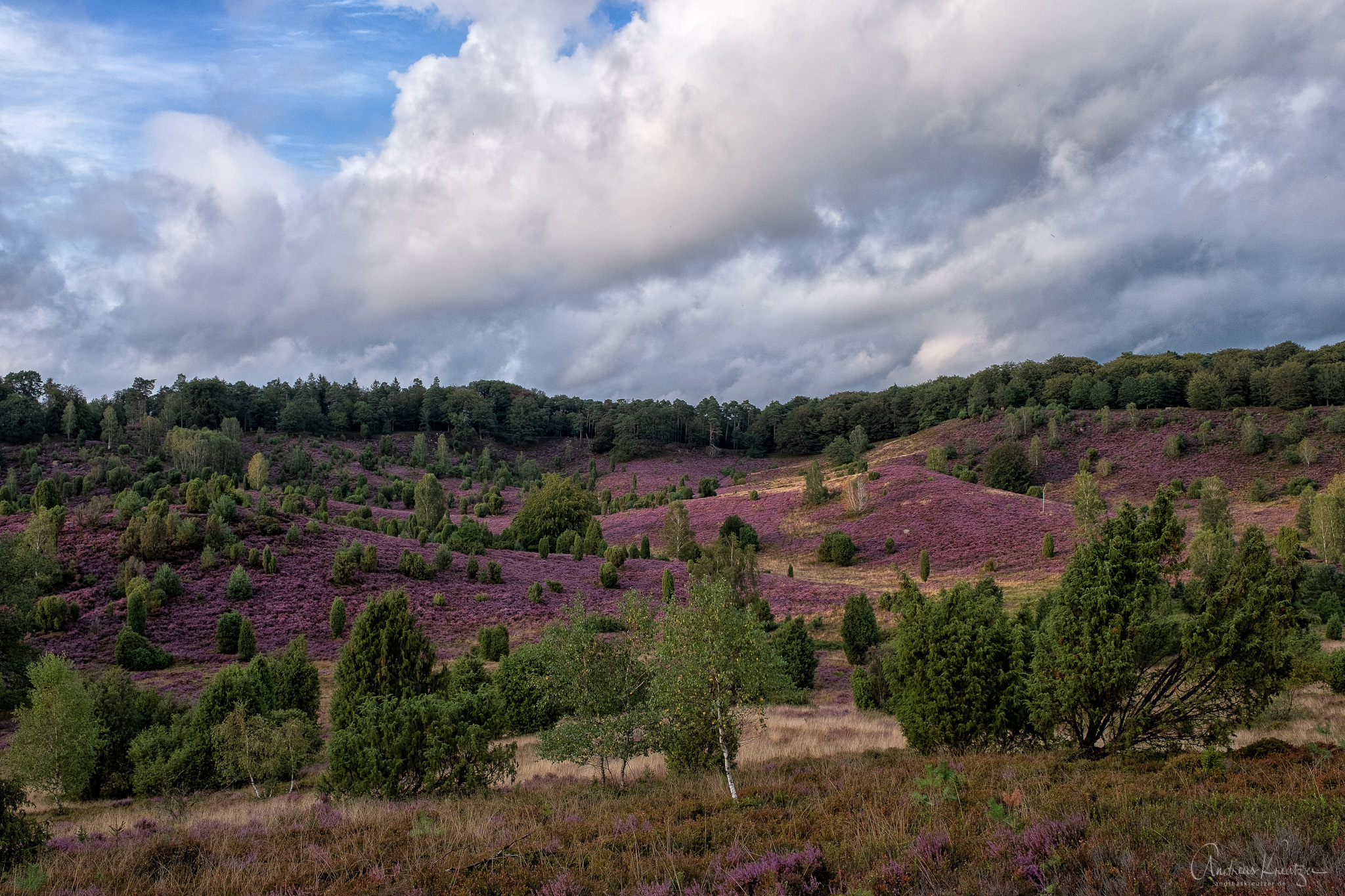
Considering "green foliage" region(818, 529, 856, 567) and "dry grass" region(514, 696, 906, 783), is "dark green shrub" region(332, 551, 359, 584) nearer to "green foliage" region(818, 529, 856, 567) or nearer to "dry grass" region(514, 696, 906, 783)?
"dry grass" region(514, 696, 906, 783)

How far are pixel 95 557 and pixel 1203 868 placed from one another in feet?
159

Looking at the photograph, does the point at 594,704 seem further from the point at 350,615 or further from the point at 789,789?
the point at 350,615

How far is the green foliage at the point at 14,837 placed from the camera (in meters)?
8.67

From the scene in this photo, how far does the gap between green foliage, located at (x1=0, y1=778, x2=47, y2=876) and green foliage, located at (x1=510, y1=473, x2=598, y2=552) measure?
160ft

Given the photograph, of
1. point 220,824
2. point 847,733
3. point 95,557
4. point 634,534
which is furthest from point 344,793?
point 634,534

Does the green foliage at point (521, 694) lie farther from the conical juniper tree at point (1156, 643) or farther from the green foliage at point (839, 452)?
the green foliage at point (839, 452)

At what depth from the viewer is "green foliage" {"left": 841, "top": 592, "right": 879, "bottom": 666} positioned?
2905 centimetres

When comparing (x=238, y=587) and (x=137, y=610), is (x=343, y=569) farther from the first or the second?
(x=137, y=610)

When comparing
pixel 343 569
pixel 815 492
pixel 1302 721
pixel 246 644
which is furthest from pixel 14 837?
pixel 815 492

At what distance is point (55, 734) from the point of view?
14.6 metres


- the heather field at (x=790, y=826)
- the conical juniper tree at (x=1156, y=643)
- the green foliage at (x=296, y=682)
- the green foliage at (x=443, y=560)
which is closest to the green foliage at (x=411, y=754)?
the heather field at (x=790, y=826)

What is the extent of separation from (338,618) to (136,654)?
26.1 ft

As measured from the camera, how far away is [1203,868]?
5492 millimetres

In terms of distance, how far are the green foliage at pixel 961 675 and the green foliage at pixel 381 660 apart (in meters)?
12.2
